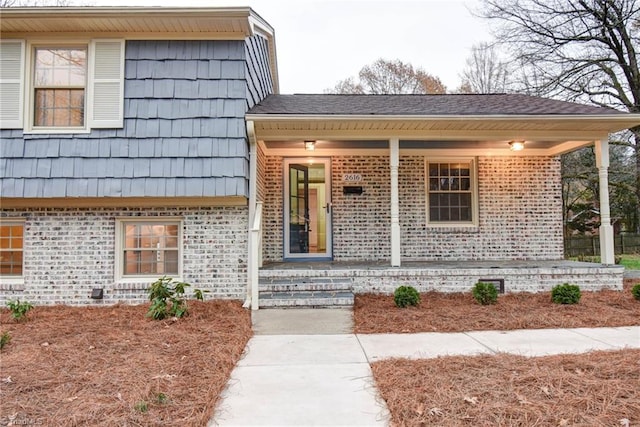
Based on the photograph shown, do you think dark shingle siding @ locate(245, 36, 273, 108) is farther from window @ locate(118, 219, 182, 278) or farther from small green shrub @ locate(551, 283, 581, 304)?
small green shrub @ locate(551, 283, 581, 304)

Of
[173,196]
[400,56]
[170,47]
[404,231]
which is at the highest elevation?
[400,56]

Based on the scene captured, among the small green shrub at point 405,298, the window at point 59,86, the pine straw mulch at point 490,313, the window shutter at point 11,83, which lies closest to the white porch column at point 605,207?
the pine straw mulch at point 490,313

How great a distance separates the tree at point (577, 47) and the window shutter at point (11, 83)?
1231cm

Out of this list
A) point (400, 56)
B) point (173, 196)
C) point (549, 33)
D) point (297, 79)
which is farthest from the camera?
point (297, 79)

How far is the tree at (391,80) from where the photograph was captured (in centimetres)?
2130

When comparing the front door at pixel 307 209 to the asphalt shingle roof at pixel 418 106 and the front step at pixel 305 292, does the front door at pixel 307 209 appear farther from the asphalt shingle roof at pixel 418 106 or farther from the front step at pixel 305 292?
the front step at pixel 305 292

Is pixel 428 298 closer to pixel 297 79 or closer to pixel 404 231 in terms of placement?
pixel 404 231

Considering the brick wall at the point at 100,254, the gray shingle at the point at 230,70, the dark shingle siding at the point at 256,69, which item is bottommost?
the brick wall at the point at 100,254

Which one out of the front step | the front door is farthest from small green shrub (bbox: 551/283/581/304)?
the front door

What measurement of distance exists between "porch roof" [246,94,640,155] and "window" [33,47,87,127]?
247 cm

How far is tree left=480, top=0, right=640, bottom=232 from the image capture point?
1080 centimetres

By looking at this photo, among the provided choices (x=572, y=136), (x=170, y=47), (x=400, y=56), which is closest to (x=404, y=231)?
(x=572, y=136)

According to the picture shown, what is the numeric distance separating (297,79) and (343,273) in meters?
27.6

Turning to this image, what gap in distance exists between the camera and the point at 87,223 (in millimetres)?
5742
